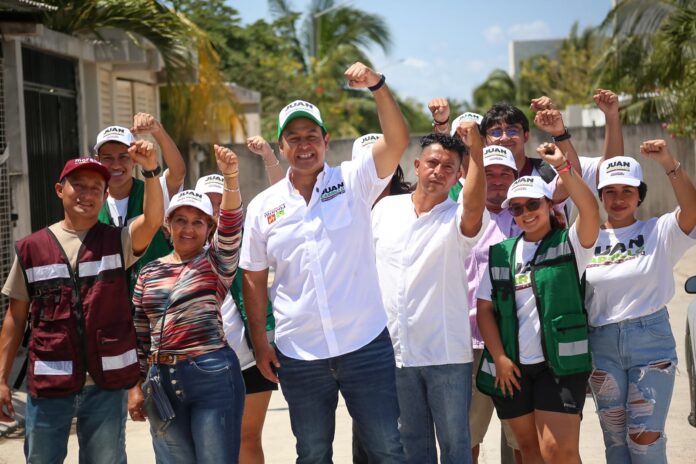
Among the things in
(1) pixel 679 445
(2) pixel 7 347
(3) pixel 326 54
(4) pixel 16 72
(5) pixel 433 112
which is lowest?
(1) pixel 679 445

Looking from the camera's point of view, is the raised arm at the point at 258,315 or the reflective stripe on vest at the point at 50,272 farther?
the raised arm at the point at 258,315

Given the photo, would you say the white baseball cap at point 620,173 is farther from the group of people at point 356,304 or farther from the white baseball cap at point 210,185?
the white baseball cap at point 210,185

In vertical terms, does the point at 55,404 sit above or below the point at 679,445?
above

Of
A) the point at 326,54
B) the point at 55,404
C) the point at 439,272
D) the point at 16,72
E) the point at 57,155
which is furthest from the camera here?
the point at 326,54

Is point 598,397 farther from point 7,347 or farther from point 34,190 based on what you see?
point 34,190

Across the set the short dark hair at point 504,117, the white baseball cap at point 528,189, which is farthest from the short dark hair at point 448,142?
the short dark hair at point 504,117

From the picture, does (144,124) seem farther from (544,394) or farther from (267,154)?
(544,394)

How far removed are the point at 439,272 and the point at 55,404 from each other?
6.46 ft

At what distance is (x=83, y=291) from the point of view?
15.6 ft

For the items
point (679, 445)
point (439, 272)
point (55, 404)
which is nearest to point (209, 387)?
point (55, 404)

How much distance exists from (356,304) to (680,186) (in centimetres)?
187

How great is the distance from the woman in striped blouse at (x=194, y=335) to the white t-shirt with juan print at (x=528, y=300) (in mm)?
1467

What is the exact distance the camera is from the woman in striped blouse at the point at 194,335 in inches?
186

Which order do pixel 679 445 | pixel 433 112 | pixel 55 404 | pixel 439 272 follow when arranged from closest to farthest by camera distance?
pixel 55 404
pixel 439 272
pixel 433 112
pixel 679 445
